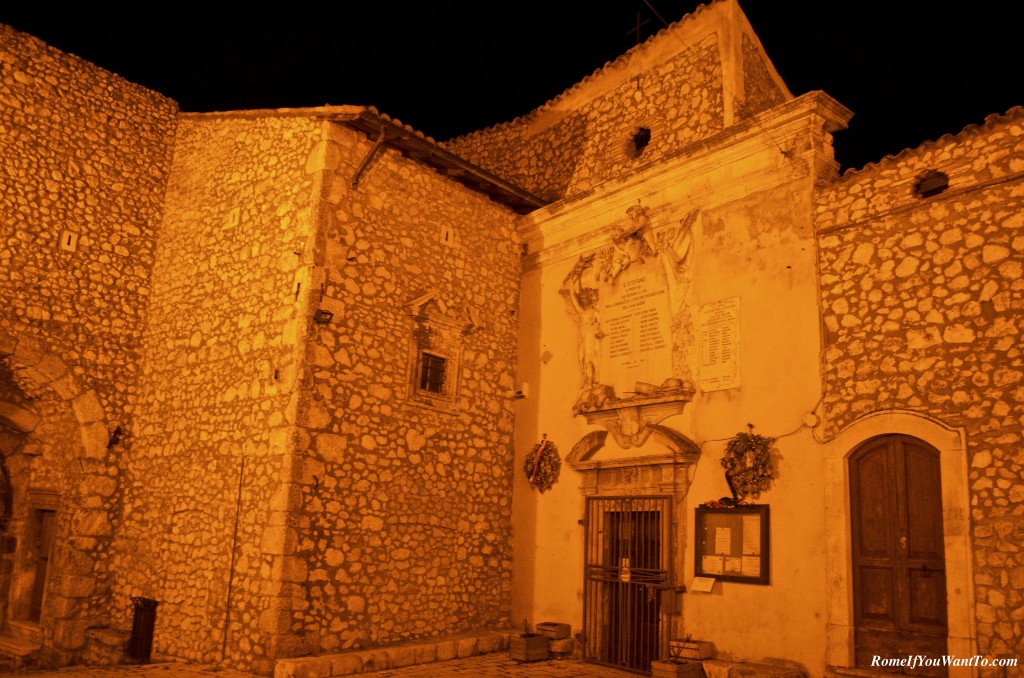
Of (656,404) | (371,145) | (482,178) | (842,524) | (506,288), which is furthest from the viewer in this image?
(506,288)

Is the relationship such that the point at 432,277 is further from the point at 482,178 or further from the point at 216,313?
the point at 216,313

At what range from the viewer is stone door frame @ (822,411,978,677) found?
20.0 feet

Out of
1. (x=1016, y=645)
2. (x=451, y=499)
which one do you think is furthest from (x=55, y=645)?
(x=1016, y=645)

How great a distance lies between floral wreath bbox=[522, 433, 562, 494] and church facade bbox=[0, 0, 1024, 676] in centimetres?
3

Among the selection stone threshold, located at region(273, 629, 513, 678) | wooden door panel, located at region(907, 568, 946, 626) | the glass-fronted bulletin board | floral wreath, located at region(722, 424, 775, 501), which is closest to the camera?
wooden door panel, located at region(907, 568, 946, 626)

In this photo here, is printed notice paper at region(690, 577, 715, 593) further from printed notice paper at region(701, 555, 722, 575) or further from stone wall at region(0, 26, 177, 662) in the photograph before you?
stone wall at region(0, 26, 177, 662)

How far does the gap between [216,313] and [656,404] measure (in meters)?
5.57

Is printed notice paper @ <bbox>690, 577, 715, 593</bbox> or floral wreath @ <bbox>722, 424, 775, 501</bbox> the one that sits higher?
floral wreath @ <bbox>722, 424, 775, 501</bbox>

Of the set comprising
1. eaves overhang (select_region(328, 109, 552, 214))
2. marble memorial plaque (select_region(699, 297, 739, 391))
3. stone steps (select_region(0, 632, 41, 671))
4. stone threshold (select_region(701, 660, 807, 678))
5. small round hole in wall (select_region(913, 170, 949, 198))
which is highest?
eaves overhang (select_region(328, 109, 552, 214))

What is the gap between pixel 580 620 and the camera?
925cm

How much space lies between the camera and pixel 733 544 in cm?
778

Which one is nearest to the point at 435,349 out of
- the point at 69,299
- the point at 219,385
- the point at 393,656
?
the point at 219,385

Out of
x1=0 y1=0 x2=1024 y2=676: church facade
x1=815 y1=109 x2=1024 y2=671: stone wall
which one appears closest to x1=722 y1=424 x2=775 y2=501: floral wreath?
x1=0 y1=0 x2=1024 y2=676: church facade

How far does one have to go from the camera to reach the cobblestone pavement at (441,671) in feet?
25.5
